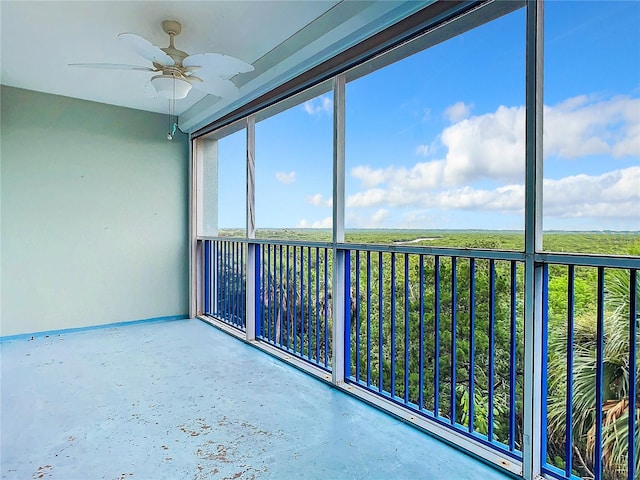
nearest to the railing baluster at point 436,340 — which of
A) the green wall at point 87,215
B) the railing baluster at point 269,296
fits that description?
the railing baluster at point 269,296

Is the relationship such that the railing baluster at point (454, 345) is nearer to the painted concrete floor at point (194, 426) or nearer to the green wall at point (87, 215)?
the painted concrete floor at point (194, 426)

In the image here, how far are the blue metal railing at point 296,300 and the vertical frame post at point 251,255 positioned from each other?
1.9 inches

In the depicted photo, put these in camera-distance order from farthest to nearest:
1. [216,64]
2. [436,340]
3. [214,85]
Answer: [214,85]
[216,64]
[436,340]

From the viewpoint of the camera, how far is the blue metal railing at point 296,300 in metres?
3.22

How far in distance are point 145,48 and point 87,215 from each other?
278 cm

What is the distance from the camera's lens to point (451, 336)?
2182 millimetres

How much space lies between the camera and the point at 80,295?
4289mm

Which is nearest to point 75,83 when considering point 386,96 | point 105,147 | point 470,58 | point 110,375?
point 105,147

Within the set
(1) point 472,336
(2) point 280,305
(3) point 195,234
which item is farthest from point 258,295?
(1) point 472,336

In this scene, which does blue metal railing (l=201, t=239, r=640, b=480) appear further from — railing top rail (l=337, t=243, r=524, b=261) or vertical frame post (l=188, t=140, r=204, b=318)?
vertical frame post (l=188, t=140, r=204, b=318)

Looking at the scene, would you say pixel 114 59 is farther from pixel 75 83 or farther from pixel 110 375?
pixel 110 375

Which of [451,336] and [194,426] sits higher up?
[451,336]

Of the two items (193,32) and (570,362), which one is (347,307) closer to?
(570,362)

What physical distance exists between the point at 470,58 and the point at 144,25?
87.0 inches
